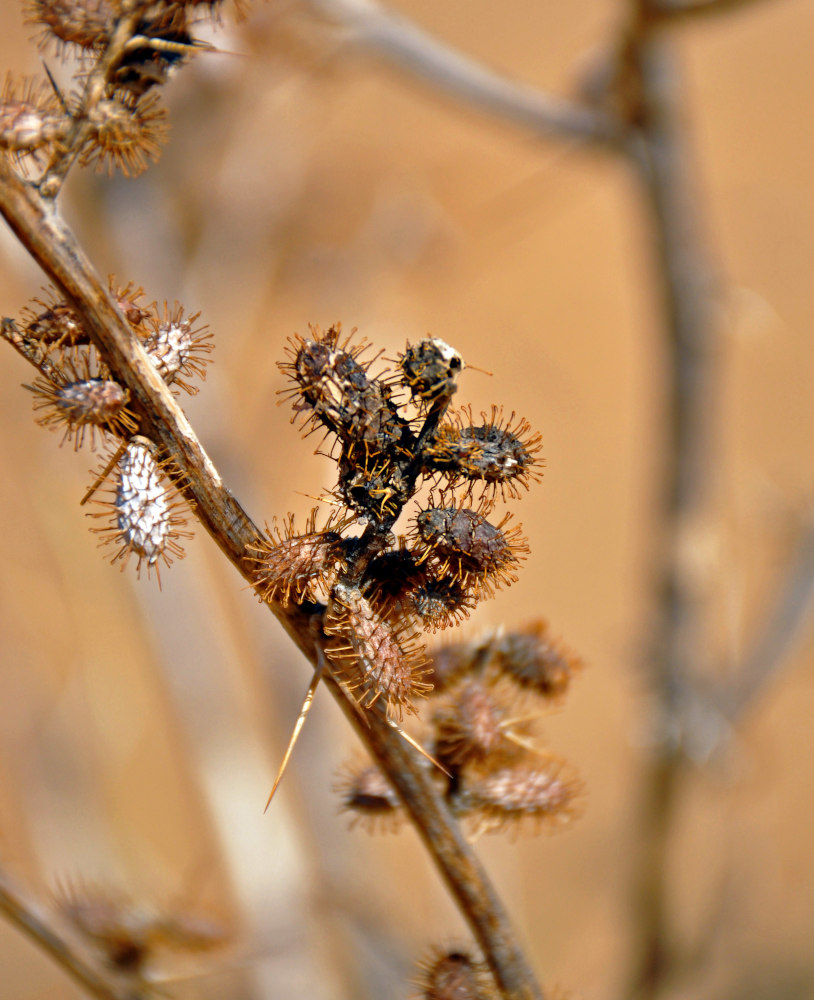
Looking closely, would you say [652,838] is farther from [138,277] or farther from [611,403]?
[611,403]

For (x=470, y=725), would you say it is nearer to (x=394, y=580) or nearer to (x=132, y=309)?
(x=394, y=580)

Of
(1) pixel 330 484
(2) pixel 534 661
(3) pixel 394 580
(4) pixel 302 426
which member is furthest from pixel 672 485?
(4) pixel 302 426

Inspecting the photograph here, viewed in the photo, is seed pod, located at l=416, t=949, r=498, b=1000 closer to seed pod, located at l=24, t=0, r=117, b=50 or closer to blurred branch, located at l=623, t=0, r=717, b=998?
seed pod, located at l=24, t=0, r=117, b=50

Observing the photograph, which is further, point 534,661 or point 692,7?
point 692,7

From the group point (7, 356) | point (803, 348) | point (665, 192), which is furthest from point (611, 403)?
point (7, 356)

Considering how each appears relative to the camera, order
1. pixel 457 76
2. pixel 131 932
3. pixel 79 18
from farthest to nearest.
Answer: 1. pixel 457 76
2. pixel 131 932
3. pixel 79 18
